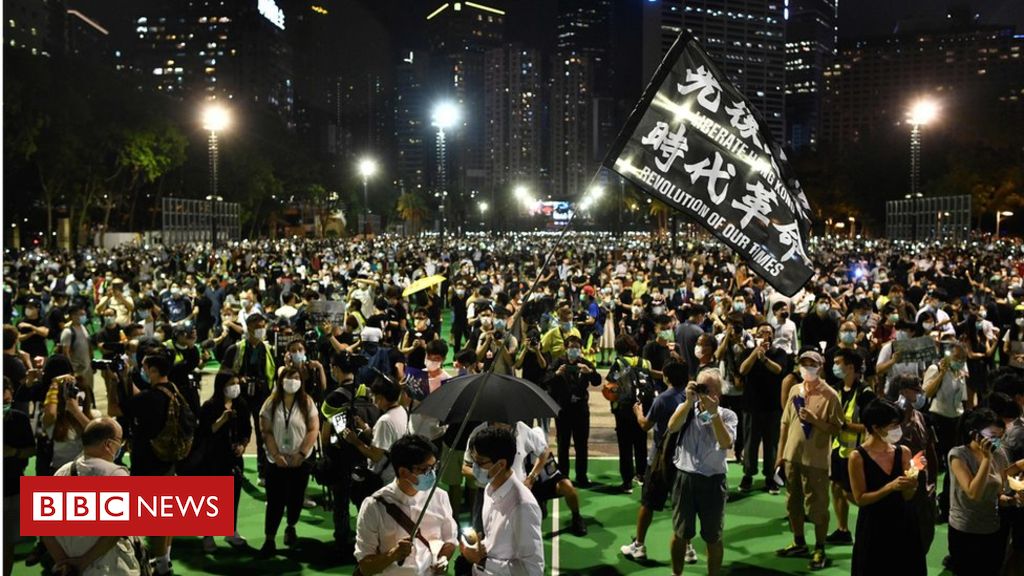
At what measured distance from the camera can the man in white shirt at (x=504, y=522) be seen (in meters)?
4.59

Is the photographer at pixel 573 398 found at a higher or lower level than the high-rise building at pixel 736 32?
lower

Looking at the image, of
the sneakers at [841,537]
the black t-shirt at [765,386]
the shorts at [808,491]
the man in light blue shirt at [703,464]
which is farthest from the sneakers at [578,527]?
the black t-shirt at [765,386]

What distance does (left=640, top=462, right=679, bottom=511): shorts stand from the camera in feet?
23.4

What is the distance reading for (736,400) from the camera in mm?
10086

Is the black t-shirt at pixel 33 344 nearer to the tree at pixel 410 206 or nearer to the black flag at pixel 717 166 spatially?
the black flag at pixel 717 166

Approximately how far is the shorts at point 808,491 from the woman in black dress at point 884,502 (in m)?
2.01

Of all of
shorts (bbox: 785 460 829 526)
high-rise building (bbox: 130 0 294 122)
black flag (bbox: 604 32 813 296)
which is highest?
high-rise building (bbox: 130 0 294 122)

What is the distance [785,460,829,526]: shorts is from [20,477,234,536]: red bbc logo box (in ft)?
14.6

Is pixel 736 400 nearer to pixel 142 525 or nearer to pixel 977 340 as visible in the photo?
pixel 977 340

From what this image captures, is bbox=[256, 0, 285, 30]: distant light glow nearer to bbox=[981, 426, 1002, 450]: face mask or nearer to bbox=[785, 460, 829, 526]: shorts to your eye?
bbox=[785, 460, 829, 526]: shorts

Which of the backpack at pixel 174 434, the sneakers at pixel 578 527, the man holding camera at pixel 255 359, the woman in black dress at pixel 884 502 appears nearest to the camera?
the woman in black dress at pixel 884 502

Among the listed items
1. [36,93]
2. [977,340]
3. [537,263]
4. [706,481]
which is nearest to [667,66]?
[706,481]

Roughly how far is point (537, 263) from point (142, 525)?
30.3 metres

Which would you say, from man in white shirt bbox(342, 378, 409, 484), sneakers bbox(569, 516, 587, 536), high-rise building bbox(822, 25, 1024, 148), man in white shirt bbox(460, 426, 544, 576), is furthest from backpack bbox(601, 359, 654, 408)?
high-rise building bbox(822, 25, 1024, 148)
